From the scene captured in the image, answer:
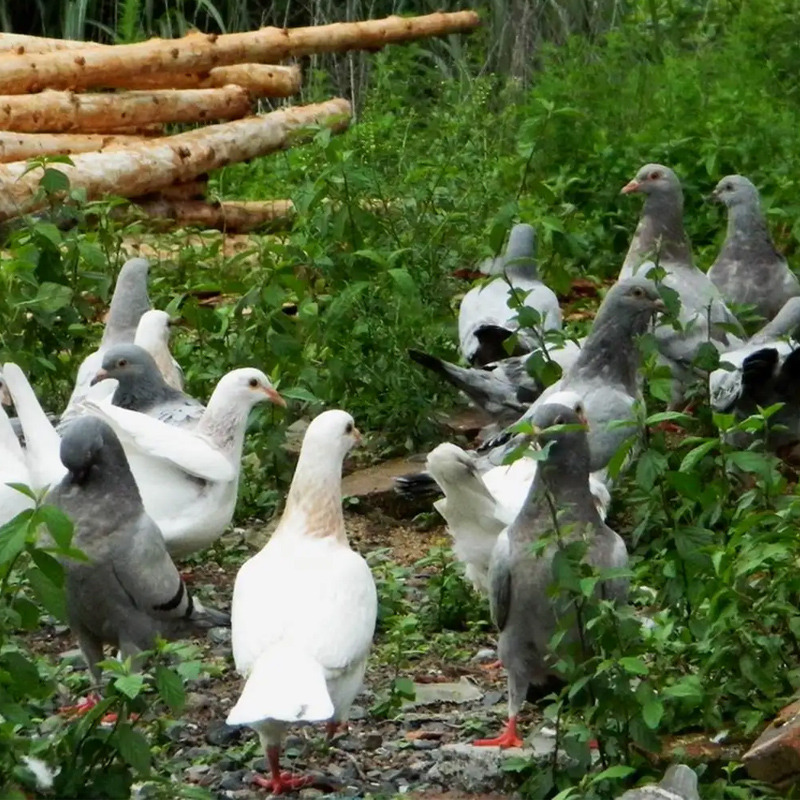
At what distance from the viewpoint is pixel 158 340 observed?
7.95 metres

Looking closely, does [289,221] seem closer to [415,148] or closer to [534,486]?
[415,148]

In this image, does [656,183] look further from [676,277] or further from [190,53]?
[190,53]

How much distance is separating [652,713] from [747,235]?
5.49 m

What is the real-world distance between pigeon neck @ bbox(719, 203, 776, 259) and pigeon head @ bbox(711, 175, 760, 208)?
0.04m

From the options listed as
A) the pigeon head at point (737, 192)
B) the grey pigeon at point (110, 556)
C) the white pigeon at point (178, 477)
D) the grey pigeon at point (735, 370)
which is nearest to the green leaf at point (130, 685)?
the grey pigeon at point (110, 556)

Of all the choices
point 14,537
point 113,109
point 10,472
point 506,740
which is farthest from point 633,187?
point 14,537

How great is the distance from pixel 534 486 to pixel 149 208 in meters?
6.75

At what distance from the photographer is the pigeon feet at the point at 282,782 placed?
5.13 m

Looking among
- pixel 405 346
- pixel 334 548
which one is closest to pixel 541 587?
pixel 334 548

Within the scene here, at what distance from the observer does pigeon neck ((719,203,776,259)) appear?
378 inches

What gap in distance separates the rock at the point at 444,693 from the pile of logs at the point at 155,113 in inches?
209

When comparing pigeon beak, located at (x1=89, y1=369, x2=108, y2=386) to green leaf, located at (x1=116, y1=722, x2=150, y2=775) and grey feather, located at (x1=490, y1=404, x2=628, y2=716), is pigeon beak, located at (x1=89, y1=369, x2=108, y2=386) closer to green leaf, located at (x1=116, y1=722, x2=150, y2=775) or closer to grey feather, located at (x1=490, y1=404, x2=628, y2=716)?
grey feather, located at (x1=490, y1=404, x2=628, y2=716)

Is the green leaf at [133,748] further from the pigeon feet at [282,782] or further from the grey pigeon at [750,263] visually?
the grey pigeon at [750,263]

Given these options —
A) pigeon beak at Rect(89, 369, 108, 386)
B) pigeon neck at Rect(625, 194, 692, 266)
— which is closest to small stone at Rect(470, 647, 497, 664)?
pigeon beak at Rect(89, 369, 108, 386)
